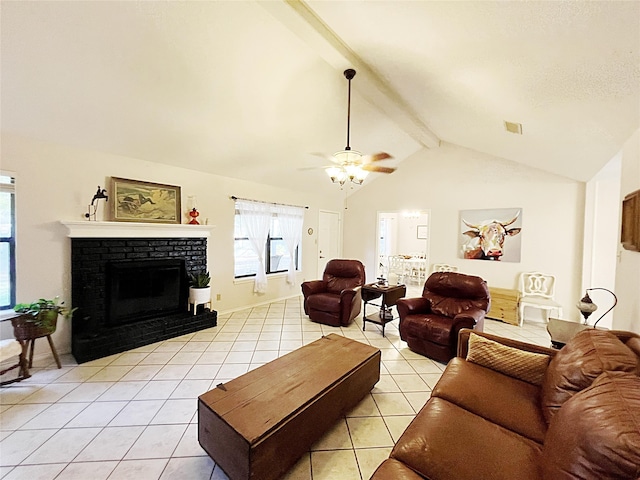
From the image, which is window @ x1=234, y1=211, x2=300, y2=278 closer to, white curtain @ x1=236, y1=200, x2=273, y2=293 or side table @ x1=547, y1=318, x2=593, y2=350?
white curtain @ x1=236, y1=200, x2=273, y2=293

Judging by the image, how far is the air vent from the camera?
3.03m

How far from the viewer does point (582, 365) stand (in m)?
1.36

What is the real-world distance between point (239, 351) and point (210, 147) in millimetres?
2750

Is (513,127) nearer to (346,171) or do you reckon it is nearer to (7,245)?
(346,171)

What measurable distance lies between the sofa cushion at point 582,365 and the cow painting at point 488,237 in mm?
3563

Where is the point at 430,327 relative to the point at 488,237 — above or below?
below

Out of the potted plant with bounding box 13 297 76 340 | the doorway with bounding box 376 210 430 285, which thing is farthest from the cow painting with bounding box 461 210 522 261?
the potted plant with bounding box 13 297 76 340

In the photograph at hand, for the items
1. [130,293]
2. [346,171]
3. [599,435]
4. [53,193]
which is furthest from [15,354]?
[599,435]

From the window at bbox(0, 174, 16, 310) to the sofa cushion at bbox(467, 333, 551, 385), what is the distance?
448cm

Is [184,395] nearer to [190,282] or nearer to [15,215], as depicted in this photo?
[190,282]

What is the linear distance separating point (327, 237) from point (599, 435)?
19.1ft

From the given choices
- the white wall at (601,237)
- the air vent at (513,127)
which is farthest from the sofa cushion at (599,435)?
the white wall at (601,237)

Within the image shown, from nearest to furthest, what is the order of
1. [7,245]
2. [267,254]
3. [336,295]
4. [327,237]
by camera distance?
[7,245]
[336,295]
[267,254]
[327,237]

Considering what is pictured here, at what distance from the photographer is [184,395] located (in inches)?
91.0
